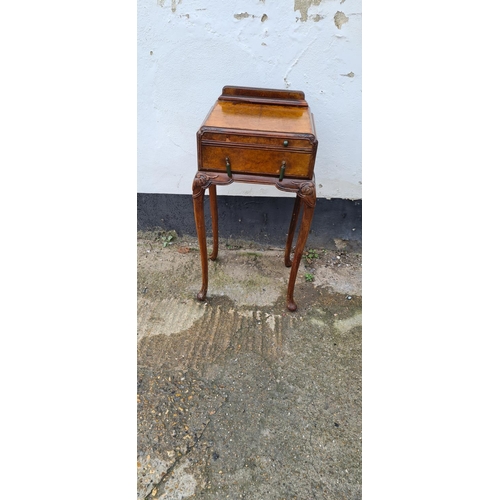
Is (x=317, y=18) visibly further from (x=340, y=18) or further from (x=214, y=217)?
(x=214, y=217)

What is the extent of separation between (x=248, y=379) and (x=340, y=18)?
1.86 metres

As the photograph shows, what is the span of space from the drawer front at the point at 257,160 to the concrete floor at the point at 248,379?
34.0 inches

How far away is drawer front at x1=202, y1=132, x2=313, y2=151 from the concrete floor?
979 mm

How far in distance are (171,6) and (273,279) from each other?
5.33ft

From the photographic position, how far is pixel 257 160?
5.13 feet

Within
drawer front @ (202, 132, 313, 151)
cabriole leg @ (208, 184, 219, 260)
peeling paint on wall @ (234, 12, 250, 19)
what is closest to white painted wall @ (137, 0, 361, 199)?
peeling paint on wall @ (234, 12, 250, 19)

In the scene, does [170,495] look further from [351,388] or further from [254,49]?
[254,49]

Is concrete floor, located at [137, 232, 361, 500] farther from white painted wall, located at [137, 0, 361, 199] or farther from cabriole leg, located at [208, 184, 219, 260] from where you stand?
white painted wall, located at [137, 0, 361, 199]

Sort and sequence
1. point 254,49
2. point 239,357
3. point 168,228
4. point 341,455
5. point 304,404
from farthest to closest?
point 168,228, point 254,49, point 239,357, point 304,404, point 341,455

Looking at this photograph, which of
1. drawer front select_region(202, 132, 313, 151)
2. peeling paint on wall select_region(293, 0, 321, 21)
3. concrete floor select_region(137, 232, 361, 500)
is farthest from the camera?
peeling paint on wall select_region(293, 0, 321, 21)

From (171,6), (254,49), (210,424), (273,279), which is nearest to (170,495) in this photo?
(210,424)

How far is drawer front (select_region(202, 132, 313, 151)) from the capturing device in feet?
4.93

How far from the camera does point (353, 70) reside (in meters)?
1.98

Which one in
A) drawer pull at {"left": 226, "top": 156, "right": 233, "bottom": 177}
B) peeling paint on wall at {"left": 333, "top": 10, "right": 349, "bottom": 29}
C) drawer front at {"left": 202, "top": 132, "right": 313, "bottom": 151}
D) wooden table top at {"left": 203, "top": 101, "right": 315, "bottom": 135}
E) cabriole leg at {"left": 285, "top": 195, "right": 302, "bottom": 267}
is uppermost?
peeling paint on wall at {"left": 333, "top": 10, "right": 349, "bottom": 29}
